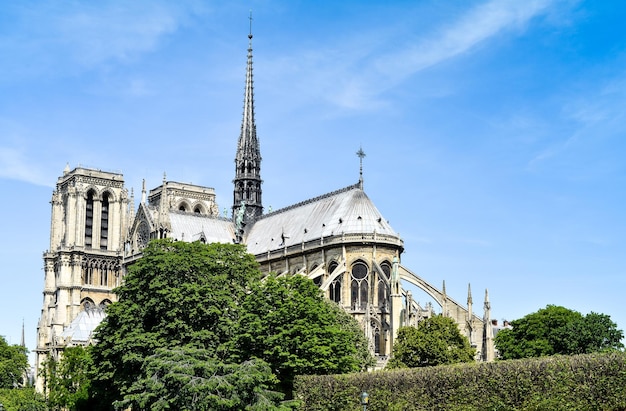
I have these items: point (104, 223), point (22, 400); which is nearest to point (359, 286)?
point (22, 400)

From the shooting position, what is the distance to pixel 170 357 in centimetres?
4891

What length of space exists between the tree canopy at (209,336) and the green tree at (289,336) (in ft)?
0.20

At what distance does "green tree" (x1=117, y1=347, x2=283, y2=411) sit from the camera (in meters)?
44.9

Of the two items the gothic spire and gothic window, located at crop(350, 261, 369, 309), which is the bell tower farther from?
gothic window, located at crop(350, 261, 369, 309)

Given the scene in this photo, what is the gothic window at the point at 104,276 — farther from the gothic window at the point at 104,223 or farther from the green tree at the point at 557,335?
the green tree at the point at 557,335

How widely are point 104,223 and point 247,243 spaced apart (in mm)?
32887

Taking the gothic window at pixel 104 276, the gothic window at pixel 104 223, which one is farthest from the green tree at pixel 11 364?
the gothic window at pixel 104 223

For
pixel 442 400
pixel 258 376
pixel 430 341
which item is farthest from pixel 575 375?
pixel 430 341

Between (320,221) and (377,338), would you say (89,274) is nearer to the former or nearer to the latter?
(320,221)

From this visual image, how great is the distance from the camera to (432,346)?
63625mm

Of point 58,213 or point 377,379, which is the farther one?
point 58,213

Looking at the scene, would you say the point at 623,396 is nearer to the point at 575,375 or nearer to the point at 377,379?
the point at 575,375

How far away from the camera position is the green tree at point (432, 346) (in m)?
63.3

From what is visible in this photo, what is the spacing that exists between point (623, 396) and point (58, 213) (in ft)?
348
